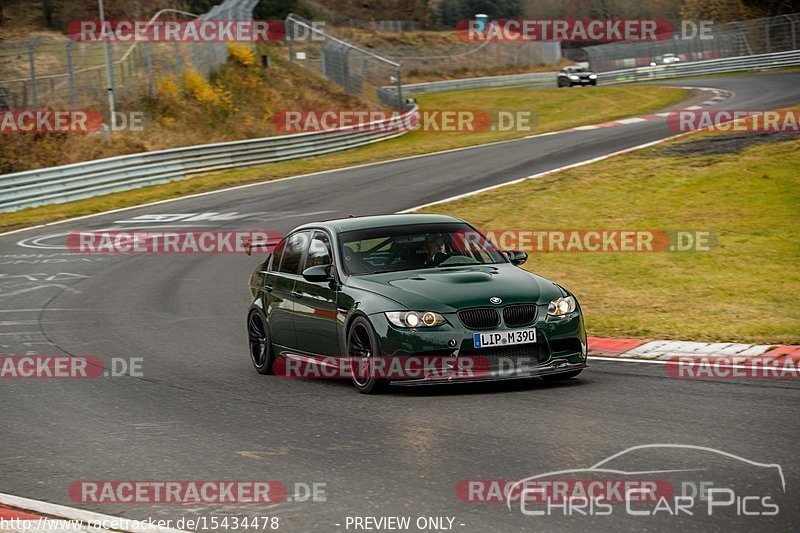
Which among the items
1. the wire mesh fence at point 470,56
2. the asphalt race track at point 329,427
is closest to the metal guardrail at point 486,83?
the wire mesh fence at point 470,56

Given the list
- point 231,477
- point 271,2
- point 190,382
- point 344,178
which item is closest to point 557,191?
point 344,178

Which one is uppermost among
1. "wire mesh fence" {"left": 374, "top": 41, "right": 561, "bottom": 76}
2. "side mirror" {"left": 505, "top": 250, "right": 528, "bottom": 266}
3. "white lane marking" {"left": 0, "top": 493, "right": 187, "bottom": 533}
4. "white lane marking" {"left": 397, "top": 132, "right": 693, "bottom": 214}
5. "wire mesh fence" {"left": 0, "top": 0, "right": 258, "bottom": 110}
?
"side mirror" {"left": 505, "top": 250, "right": 528, "bottom": 266}

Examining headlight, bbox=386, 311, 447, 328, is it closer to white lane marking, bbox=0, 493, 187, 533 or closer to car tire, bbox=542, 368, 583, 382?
car tire, bbox=542, 368, 583, 382

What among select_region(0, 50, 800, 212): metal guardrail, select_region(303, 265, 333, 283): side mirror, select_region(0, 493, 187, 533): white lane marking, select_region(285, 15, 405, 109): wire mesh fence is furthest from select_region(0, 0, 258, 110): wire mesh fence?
select_region(0, 493, 187, 533): white lane marking

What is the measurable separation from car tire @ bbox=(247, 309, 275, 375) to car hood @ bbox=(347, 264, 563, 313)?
1614 millimetres

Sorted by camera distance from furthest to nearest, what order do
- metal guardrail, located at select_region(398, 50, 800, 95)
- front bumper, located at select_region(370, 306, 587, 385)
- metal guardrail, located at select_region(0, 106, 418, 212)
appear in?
metal guardrail, located at select_region(398, 50, 800, 95) → metal guardrail, located at select_region(0, 106, 418, 212) → front bumper, located at select_region(370, 306, 587, 385)

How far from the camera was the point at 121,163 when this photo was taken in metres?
32.7

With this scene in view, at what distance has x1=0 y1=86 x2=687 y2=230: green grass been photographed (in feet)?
98.2

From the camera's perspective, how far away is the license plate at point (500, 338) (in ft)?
30.2

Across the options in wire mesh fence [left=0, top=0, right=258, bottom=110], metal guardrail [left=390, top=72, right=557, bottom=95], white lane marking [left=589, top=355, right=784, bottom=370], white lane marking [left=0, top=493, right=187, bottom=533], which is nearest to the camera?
white lane marking [left=0, top=493, right=187, bottom=533]

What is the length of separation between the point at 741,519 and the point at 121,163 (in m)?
29.0

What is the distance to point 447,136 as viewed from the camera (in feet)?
144

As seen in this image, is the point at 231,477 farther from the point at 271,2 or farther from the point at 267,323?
the point at 271,2

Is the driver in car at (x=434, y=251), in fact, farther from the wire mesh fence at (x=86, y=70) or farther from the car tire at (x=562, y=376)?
the wire mesh fence at (x=86, y=70)
